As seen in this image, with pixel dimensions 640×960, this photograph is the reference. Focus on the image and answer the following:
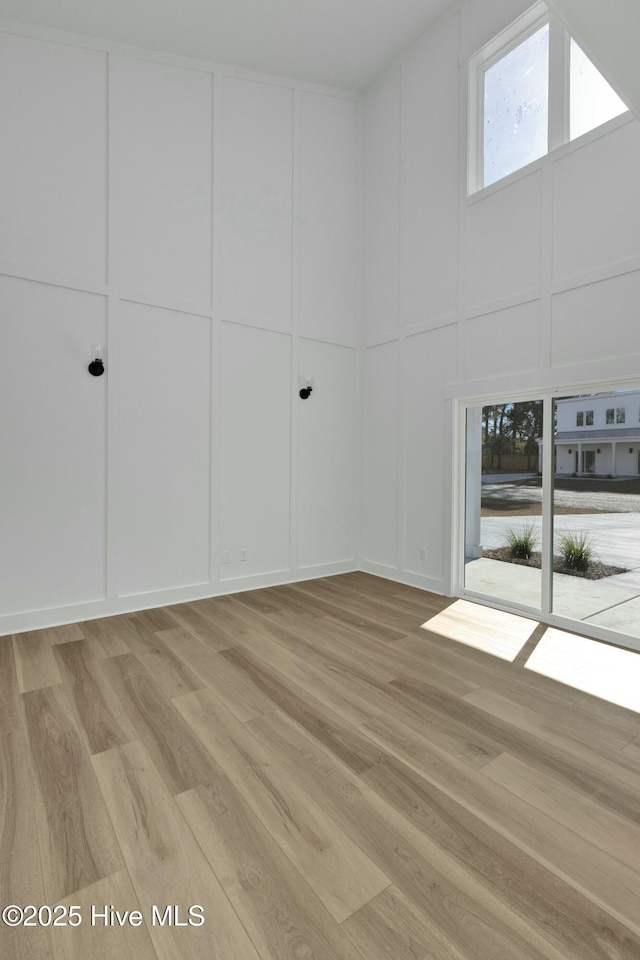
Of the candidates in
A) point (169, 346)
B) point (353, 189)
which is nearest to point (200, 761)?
point (169, 346)

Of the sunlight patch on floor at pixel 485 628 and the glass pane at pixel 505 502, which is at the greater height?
the glass pane at pixel 505 502

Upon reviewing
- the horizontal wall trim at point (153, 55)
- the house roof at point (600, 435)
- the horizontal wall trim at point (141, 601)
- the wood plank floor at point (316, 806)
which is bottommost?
the wood plank floor at point (316, 806)

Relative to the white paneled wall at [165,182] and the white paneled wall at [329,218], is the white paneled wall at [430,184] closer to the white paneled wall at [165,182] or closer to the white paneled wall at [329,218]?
the white paneled wall at [329,218]

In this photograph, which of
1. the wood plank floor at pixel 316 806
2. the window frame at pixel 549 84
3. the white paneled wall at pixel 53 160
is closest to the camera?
the wood plank floor at pixel 316 806

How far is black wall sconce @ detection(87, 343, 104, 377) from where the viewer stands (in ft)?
13.7

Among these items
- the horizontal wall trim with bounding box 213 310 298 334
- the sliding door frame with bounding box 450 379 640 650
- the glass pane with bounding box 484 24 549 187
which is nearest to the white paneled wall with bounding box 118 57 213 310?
the horizontal wall trim with bounding box 213 310 298 334

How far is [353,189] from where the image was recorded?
19.2 ft

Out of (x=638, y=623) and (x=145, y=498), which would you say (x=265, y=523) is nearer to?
(x=145, y=498)

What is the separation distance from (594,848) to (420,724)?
0.92 metres

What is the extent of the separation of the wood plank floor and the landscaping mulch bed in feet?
2.84

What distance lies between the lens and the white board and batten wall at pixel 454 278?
11.9 ft

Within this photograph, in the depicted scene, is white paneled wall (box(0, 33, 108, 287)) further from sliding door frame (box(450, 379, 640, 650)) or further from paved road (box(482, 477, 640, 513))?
paved road (box(482, 477, 640, 513))

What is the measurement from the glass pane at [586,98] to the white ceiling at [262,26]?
173 centimetres

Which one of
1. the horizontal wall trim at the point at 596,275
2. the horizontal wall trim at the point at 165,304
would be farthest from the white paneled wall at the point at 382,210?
the horizontal wall trim at the point at 165,304
